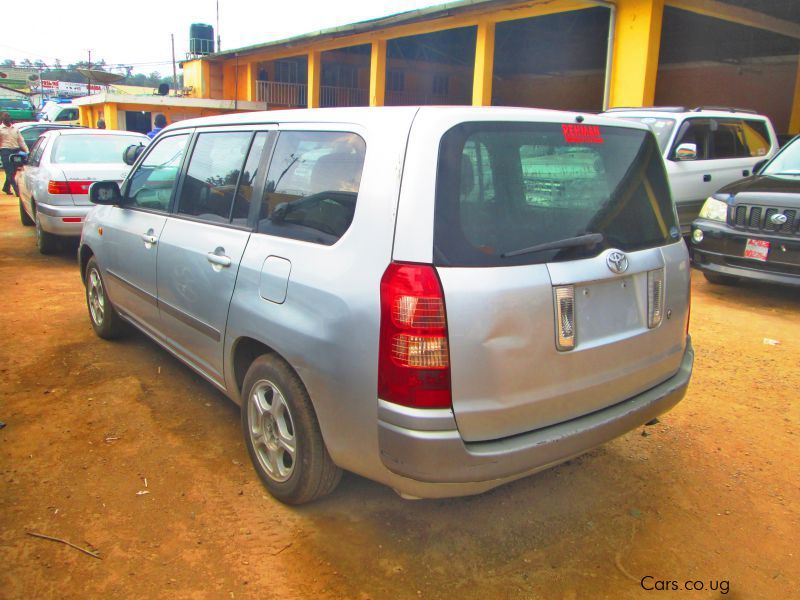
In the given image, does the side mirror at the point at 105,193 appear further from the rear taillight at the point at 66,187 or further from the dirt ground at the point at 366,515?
the rear taillight at the point at 66,187

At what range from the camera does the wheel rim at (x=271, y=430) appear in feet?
8.98

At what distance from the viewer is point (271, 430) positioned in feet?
9.42

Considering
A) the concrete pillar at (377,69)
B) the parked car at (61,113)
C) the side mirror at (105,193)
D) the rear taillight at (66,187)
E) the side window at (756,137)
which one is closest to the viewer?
the side mirror at (105,193)

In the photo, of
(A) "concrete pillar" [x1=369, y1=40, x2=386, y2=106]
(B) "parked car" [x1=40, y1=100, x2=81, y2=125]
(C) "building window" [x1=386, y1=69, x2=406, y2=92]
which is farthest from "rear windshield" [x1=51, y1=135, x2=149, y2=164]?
(B) "parked car" [x1=40, y1=100, x2=81, y2=125]

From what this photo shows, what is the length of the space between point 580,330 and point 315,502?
4.62 ft

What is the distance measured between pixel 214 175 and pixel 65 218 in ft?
16.9

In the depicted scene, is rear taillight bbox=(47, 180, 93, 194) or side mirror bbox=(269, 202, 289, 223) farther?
rear taillight bbox=(47, 180, 93, 194)

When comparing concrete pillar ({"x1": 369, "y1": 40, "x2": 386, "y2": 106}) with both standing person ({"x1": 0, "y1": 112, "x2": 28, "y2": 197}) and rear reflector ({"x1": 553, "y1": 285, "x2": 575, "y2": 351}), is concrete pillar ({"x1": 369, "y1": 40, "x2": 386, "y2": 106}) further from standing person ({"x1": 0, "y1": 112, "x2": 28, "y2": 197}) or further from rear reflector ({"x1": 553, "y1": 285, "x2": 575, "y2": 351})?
rear reflector ({"x1": 553, "y1": 285, "x2": 575, "y2": 351})

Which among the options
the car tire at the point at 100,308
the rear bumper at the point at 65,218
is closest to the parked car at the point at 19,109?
the rear bumper at the point at 65,218

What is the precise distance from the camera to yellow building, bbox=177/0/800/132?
35.0ft

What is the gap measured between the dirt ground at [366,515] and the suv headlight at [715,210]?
2.83m

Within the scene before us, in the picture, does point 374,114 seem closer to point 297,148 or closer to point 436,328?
point 297,148

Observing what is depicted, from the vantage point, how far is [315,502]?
2.85m

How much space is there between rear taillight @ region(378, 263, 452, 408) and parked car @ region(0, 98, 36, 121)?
115ft
